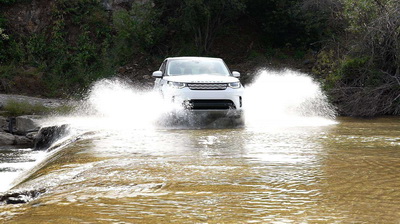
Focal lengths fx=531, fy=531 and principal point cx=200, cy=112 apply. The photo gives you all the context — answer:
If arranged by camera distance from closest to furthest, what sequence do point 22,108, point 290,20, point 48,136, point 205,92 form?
point 205,92
point 48,136
point 22,108
point 290,20

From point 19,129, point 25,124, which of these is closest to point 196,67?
point 25,124

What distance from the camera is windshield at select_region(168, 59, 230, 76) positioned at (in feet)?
39.9

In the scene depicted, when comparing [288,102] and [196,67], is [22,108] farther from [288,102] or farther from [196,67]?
[288,102]

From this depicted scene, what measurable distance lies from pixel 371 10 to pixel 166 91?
8125 millimetres

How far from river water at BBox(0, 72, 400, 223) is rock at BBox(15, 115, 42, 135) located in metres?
5.70

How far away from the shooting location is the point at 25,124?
1537 cm

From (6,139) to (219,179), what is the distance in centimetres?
1085

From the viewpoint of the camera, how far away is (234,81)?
11281 mm

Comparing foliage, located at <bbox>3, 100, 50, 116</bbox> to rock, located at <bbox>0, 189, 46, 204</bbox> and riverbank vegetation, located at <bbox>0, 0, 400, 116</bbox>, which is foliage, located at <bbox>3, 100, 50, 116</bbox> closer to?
riverbank vegetation, located at <bbox>0, 0, 400, 116</bbox>

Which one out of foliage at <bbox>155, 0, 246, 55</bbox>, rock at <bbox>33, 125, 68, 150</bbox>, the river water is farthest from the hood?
foliage at <bbox>155, 0, 246, 55</bbox>

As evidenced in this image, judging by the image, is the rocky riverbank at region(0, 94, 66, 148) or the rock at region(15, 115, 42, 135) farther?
the rock at region(15, 115, 42, 135)

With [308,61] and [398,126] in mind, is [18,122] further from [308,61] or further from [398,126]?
[308,61]

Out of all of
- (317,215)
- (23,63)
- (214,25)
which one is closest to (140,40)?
(214,25)

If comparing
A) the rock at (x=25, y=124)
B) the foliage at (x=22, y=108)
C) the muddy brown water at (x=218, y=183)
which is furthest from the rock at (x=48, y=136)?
the muddy brown water at (x=218, y=183)
